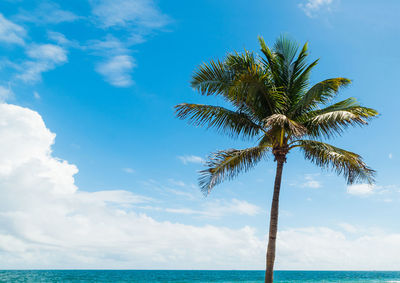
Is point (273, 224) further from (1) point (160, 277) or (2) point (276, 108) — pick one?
(1) point (160, 277)

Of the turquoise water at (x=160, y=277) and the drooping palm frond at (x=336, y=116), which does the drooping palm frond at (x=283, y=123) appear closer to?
the drooping palm frond at (x=336, y=116)

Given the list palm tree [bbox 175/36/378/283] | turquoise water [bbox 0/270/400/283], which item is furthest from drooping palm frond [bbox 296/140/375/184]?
turquoise water [bbox 0/270/400/283]

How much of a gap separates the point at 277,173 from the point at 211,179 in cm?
181

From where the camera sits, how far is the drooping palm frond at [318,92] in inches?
375

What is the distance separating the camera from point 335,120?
987cm

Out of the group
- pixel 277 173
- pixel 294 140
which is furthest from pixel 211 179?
pixel 294 140

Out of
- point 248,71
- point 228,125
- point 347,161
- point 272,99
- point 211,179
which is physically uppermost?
point 248,71

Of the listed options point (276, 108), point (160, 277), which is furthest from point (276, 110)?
point (160, 277)

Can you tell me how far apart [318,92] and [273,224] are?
3632 millimetres

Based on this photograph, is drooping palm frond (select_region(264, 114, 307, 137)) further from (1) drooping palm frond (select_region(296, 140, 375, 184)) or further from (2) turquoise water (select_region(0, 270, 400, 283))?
(2) turquoise water (select_region(0, 270, 400, 283))

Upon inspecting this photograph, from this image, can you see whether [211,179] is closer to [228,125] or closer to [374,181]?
[228,125]

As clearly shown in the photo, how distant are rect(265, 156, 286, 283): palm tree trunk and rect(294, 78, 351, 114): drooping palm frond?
1.55 metres

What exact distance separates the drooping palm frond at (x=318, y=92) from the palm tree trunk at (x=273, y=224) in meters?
1.55

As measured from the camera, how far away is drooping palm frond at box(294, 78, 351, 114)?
9.53 m
